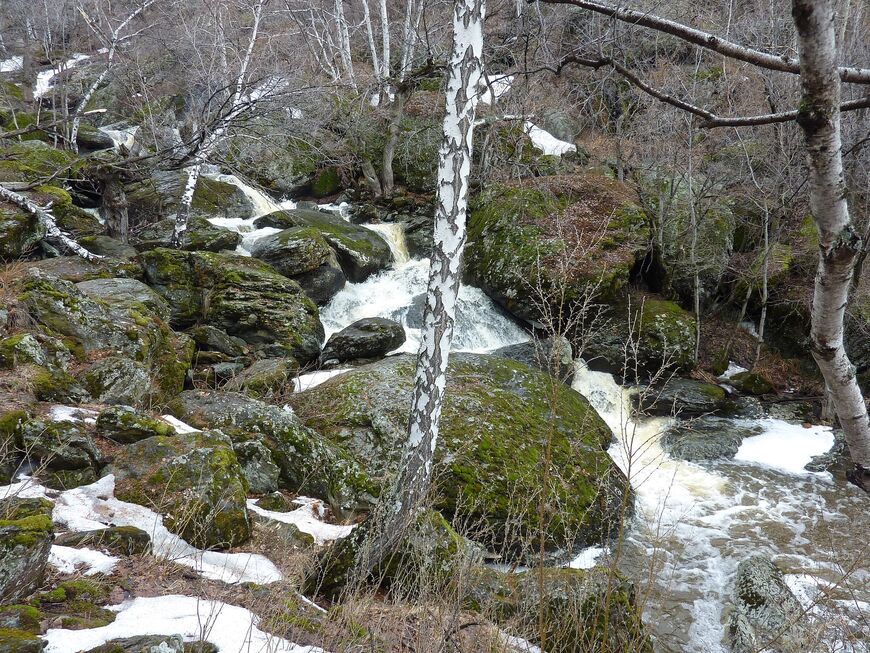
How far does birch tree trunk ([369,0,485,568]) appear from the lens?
3.30m

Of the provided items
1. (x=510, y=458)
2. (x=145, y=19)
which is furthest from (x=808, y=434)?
(x=145, y=19)

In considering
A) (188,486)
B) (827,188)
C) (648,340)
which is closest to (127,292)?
(188,486)

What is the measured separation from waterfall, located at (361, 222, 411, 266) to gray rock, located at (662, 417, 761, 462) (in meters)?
7.30

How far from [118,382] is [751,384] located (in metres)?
11.4

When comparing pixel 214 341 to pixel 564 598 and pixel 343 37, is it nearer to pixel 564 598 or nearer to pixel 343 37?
pixel 564 598

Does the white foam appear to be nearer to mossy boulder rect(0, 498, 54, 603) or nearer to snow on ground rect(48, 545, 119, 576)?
snow on ground rect(48, 545, 119, 576)

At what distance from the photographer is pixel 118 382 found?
5.43 m

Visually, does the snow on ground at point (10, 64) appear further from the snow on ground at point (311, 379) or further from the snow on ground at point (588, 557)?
the snow on ground at point (588, 557)

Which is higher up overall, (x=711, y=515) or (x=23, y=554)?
(x=23, y=554)

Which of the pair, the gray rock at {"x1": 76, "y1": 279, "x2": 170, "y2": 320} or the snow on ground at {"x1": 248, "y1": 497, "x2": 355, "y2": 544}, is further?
the gray rock at {"x1": 76, "y1": 279, "x2": 170, "y2": 320}

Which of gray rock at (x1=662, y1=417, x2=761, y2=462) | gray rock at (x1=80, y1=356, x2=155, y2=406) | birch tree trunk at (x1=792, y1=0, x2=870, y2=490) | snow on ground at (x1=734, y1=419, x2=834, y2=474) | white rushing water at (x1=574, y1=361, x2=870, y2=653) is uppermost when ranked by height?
birch tree trunk at (x1=792, y1=0, x2=870, y2=490)

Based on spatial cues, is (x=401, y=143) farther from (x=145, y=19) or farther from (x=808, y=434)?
(x=808, y=434)

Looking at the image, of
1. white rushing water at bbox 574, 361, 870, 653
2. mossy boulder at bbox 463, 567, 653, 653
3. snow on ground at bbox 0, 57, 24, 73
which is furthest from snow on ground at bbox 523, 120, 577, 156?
snow on ground at bbox 0, 57, 24, 73

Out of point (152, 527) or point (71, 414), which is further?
point (71, 414)
